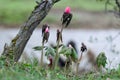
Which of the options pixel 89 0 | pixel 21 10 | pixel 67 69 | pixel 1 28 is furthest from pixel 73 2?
pixel 67 69

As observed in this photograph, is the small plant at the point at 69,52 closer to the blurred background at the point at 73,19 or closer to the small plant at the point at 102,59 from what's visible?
the small plant at the point at 102,59

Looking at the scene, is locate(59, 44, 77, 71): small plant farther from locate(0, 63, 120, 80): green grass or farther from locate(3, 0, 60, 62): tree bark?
locate(3, 0, 60, 62): tree bark

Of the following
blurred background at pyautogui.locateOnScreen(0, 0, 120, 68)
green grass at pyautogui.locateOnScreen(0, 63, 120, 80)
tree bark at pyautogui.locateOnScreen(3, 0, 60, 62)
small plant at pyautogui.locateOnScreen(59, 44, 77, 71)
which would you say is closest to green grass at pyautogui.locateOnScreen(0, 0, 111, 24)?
blurred background at pyautogui.locateOnScreen(0, 0, 120, 68)

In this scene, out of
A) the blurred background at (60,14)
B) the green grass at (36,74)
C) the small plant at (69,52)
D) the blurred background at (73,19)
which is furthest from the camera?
the blurred background at (60,14)

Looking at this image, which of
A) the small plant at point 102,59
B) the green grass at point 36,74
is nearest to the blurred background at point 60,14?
the small plant at point 102,59

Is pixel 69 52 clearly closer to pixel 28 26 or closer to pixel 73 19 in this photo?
pixel 28 26

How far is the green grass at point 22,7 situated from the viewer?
21.5m

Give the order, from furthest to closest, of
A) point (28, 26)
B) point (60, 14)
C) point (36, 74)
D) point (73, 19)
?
1. point (73, 19)
2. point (60, 14)
3. point (28, 26)
4. point (36, 74)

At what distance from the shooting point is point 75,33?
20.3 m

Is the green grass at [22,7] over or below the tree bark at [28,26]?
over

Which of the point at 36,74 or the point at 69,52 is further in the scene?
the point at 69,52

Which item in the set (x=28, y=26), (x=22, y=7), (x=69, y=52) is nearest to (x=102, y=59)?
(x=69, y=52)

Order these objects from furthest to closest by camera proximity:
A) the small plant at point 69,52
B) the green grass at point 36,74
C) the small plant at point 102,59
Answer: the small plant at point 102,59 → the small plant at point 69,52 → the green grass at point 36,74

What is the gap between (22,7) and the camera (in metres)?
22.6
